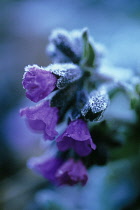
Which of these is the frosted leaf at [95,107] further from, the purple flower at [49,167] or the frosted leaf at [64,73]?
the purple flower at [49,167]

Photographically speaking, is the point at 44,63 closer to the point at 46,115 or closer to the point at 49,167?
the point at 49,167

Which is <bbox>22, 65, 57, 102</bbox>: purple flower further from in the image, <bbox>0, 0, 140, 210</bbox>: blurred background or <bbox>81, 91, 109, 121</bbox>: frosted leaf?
<bbox>0, 0, 140, 210</bbox>: blurred background

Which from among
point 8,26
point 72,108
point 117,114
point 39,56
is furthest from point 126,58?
point 8,26

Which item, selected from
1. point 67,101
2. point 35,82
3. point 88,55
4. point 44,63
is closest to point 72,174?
point 67,101

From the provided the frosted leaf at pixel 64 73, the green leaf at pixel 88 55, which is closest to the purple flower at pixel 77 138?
the frosted leaf at pixel 64 73

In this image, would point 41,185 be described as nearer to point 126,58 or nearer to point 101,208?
point 101,208

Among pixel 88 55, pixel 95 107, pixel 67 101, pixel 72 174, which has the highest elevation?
pixel 88 55
